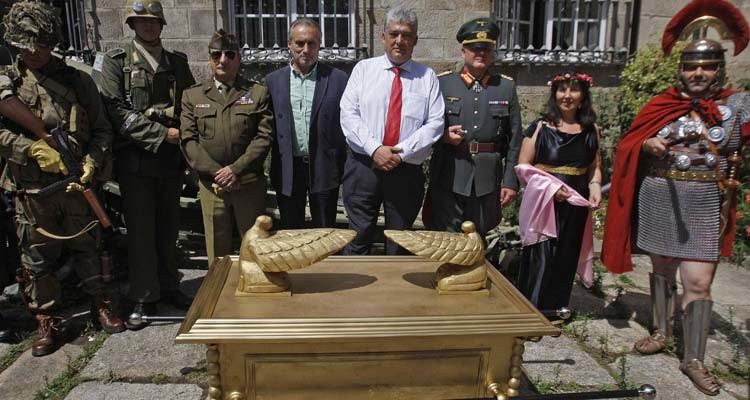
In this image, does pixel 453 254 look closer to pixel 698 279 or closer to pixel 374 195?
pixel 374 195

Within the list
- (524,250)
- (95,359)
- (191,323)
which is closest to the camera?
(191,323)

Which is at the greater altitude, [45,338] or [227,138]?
[227,138]

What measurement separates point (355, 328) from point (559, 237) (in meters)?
1.85

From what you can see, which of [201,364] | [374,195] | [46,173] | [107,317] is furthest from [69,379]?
[374,195]

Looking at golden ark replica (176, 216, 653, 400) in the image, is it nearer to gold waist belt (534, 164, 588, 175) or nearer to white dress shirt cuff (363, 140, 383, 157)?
white dress shirt cuff (363, 140, 383, 157)

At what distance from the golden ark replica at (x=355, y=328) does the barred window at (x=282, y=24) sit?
Result: 432cm

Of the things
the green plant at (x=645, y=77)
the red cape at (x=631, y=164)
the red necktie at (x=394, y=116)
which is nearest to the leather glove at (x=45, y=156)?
the red necktie at (x=394, y=116)

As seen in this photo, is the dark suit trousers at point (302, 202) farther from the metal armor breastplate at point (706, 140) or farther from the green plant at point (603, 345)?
the metal armor breastplate at point (706, 140)

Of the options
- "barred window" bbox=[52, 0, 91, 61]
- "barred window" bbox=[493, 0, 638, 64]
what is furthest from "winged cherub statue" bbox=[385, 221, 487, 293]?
"barred window" bbox=[52, 0, 91, 61]

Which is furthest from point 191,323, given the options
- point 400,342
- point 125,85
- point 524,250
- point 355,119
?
point 524,250

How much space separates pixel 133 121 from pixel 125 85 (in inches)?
10.1

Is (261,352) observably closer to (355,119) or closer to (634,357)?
(355,119)

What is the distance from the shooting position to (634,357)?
9.97 ft

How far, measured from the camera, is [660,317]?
3.11m
